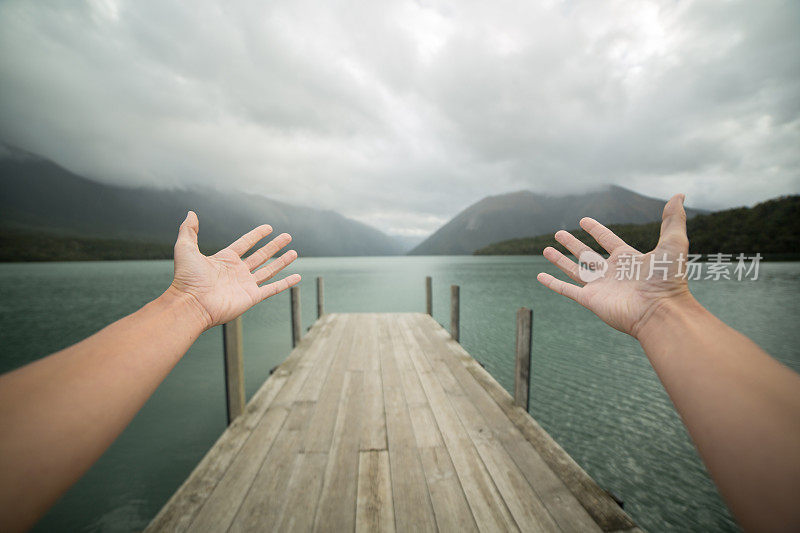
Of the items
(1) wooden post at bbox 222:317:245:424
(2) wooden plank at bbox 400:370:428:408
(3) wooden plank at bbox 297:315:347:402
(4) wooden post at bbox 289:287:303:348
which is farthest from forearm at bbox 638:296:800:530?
(4) wooden post at bbox 289:287:303:348

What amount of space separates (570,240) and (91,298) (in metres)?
40.7

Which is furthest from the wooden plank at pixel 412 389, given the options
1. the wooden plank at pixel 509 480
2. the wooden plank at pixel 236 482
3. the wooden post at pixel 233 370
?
the wooden post at pixel 233 370

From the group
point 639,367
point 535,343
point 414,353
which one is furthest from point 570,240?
point 535,343

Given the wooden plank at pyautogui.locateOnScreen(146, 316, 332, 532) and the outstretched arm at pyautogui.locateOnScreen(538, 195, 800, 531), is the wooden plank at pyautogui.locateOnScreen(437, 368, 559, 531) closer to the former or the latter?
the outstretched arm at pyautogui.locateOnScreen(538, 195, 800, 531)

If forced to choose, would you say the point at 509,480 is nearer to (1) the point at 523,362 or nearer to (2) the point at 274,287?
(1) the point at 523,362

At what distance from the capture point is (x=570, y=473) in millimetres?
2594

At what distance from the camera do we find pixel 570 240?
2191 millimetres

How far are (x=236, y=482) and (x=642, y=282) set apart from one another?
3399 millimetres

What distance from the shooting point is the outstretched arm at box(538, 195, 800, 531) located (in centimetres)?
84

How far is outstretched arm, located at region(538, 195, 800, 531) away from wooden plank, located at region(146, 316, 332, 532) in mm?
3113

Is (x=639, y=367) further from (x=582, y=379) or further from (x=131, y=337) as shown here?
(x=131, y=337)

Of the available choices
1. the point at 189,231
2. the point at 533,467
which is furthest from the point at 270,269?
the point at 533,467

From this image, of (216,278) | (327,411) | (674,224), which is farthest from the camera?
(327,411)

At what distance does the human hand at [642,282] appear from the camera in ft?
4.76
